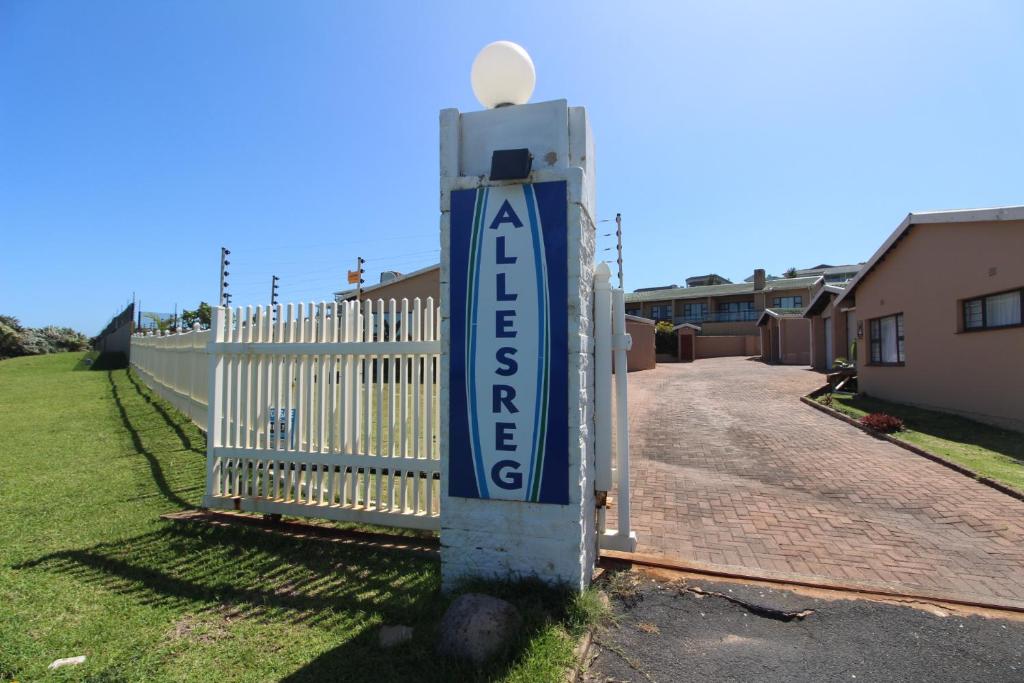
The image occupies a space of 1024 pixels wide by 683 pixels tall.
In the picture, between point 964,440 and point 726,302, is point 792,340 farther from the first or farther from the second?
point 964,440

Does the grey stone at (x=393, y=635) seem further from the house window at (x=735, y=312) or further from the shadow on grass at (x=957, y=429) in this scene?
the house window at (x=735, y=312)

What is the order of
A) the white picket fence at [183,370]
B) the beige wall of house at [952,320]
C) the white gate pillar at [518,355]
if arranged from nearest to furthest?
the white gate pillar at [518,355], the white picket fence at [183,370], the beige wall of house at [952,320]

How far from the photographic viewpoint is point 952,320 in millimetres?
11039

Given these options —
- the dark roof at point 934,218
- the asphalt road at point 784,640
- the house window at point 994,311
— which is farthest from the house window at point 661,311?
the asphalt road at point 784,640

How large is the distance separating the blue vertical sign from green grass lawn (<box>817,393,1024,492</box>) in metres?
6.14

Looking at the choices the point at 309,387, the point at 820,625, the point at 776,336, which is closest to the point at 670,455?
the point at 820,625

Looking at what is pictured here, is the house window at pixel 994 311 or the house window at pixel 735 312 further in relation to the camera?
the house window at pixel 735 312

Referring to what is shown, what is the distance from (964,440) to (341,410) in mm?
10250

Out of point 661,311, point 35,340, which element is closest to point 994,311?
point 661,311

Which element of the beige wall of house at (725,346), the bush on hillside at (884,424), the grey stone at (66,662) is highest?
the beige wall of house at (725,346)

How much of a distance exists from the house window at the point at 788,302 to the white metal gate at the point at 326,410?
140 ft

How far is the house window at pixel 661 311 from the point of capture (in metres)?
47.2

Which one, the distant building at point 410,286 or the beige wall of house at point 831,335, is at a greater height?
the distant building at point 410,286

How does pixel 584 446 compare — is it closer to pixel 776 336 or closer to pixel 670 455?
pixel 670 455
